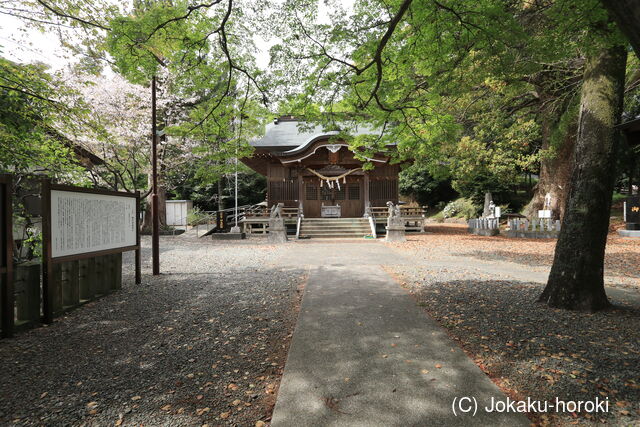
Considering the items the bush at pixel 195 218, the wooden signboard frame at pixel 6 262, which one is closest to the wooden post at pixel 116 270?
the wooden signboard frame at pixel 6 262

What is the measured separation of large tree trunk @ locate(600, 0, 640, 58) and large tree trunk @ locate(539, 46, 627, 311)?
2.88 meters

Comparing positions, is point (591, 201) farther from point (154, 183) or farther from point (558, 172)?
point (558, 172)

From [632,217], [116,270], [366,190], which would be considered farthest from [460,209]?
[116,270]

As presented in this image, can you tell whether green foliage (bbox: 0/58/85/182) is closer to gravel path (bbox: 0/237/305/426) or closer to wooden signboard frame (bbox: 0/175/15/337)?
wooden signboard frame (bbox: 0/175/15/337)

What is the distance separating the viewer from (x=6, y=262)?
3510mm

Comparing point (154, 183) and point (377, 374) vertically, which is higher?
point (154, 183)

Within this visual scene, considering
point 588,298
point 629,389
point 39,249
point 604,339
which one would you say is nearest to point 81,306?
point 39,249

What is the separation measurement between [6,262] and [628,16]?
19.8 ft

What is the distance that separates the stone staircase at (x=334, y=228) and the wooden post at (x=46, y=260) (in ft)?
39.3

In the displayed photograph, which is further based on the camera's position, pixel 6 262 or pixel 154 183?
pixel 154 183

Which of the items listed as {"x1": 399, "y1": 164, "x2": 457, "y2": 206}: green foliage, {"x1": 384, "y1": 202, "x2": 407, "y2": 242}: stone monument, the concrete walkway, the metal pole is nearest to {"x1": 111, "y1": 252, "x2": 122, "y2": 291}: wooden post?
the metal pole

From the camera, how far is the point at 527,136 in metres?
16.0

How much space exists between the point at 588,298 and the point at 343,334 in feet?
11.5

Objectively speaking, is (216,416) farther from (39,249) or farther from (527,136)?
(527,136)
